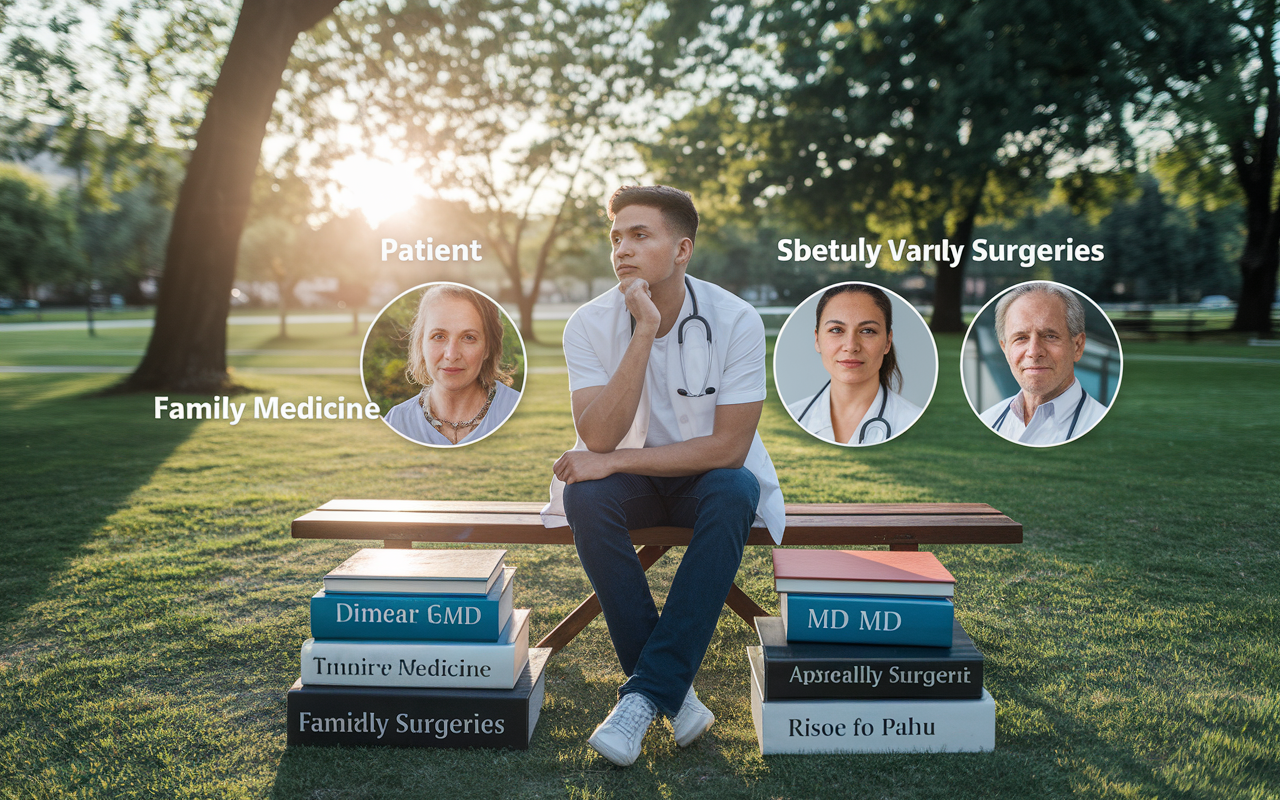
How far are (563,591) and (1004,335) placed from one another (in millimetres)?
3176

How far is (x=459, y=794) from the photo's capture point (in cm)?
241

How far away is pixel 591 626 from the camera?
3.86 metres

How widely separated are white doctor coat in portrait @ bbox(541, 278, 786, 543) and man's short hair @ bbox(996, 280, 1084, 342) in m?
2.76

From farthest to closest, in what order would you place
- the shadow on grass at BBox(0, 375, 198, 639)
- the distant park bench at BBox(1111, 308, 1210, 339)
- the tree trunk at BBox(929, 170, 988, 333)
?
the distant park bench at BBox(1111, 308, 1210, 339), the tree trunk at BBox(929, 170, 988, 333), the shadow on grass at BBox(0, 375, 198, 639)

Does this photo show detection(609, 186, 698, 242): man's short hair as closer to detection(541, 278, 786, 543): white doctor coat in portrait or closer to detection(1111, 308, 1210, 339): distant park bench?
detection(541, 278, 786, 543): white doctor coat in portrait

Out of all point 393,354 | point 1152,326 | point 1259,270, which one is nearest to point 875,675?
point 393,354

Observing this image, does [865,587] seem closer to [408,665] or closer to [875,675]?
[875,675]

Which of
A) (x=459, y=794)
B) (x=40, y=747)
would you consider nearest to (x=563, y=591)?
(x=459, y=794)

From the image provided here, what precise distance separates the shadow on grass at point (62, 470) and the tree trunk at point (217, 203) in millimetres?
878

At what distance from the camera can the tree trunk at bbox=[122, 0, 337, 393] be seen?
1152cm

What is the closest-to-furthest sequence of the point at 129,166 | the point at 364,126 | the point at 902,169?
the point at 129,166 < the point at 364,126 < the point at 902,169

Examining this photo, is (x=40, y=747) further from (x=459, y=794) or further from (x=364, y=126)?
(x=364, y=126)

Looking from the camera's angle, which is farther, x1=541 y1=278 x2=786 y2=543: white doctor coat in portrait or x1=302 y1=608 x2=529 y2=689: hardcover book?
x1=541 y1=278 x2=786 y2=543: white doctor coat in portrait

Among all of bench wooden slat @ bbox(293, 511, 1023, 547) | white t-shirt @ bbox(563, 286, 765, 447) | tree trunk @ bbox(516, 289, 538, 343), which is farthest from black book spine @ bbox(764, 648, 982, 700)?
tree trunk @ bbox(516, 289, 538, 343)
